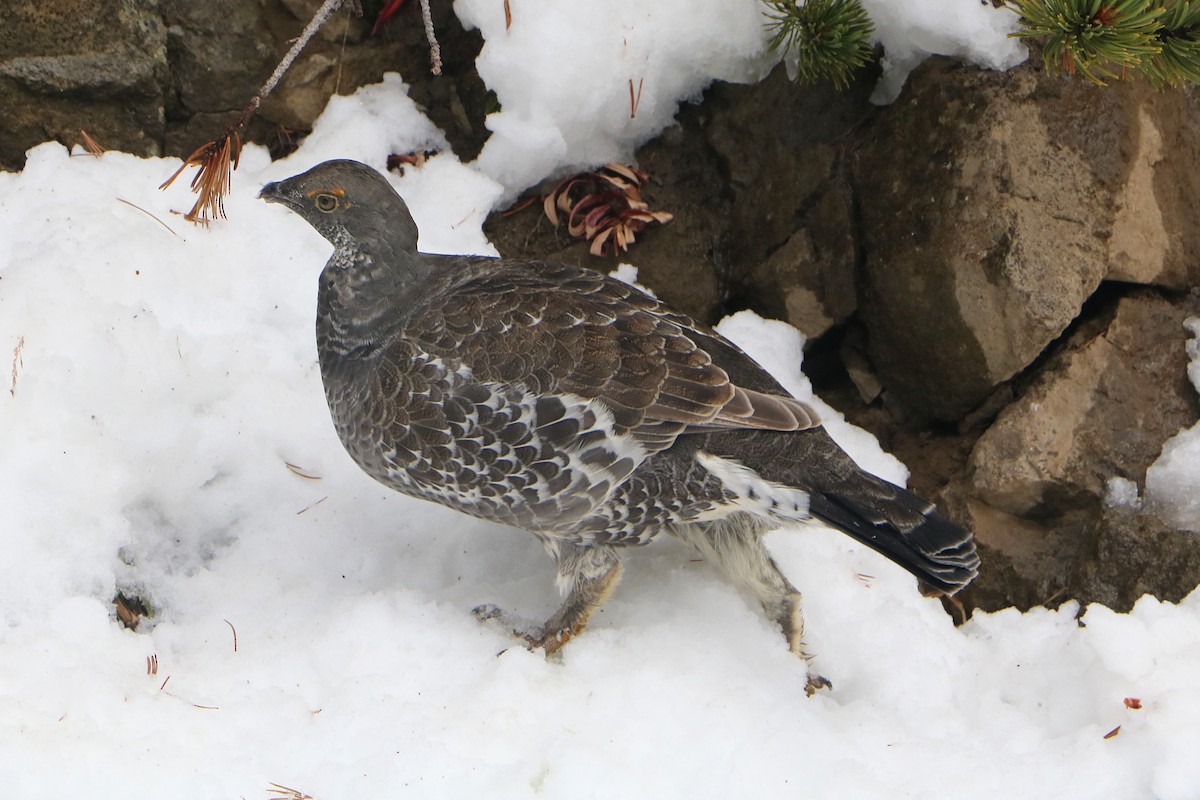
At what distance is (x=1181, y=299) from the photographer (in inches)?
177

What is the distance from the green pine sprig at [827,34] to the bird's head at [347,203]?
1.68m

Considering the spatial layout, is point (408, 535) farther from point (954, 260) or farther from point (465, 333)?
point (954, 260)

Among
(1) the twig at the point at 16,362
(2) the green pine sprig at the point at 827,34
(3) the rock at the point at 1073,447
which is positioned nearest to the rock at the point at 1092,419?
(3) the rock at the point at 1073,447

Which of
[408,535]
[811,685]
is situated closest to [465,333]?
[408,535]

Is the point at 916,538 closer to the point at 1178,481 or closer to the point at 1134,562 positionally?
the point at 1134,562

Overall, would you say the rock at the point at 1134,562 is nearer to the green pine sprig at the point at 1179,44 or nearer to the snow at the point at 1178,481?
the snow at the point at 1178,481

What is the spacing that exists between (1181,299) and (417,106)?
3244 mm

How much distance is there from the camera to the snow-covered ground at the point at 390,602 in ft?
11.1

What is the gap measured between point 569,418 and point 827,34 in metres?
1.87

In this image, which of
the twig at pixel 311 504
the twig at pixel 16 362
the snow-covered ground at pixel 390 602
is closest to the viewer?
the snow-covered ground at pixel 390 602

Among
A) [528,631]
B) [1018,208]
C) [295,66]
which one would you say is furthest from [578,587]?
[295,66]

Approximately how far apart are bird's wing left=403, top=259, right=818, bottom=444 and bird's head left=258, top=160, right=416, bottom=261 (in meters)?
0.31

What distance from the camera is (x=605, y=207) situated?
5129 millimetres

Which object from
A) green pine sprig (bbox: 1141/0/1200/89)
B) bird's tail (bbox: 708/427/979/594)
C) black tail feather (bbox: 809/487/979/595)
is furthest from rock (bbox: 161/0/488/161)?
green pine sprig (bbox: 1141/0/1200/89)
